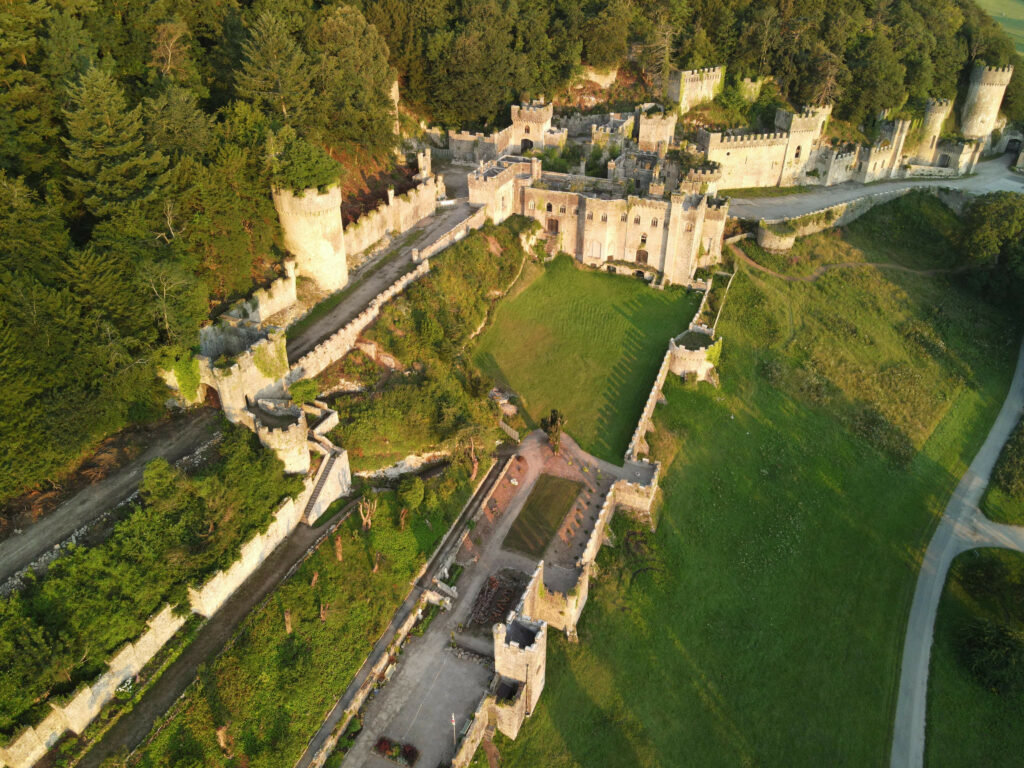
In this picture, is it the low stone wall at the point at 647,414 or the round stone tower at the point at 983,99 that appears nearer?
the low stone wall at the point at 647,414

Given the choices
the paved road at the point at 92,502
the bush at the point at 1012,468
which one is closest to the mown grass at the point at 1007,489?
the bush at the point at 1012,468

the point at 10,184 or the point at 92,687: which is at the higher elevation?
the point at 10,184

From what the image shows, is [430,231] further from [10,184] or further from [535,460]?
[10,184]

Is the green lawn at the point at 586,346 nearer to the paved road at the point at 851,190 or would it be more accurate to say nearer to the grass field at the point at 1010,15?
the paved road at the point at 851,190

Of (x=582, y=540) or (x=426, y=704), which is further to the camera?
(x=582, y=540)

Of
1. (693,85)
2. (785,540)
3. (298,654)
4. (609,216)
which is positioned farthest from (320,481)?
(693,85)

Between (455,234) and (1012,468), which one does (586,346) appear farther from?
(1012,468)

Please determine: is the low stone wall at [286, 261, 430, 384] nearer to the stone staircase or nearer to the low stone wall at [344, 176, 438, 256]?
the low stone wall at [344, 176, 438, 256]

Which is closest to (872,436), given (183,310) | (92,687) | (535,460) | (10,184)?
(535,460)
